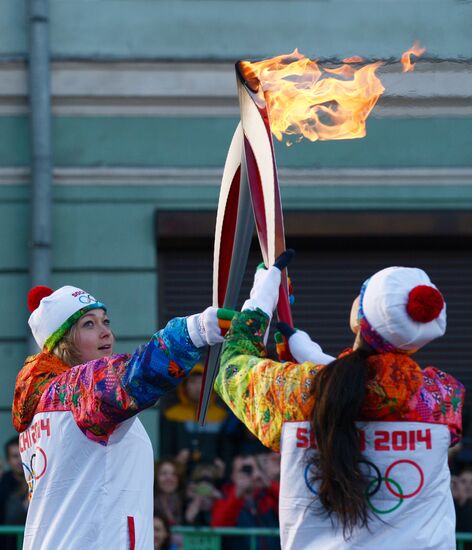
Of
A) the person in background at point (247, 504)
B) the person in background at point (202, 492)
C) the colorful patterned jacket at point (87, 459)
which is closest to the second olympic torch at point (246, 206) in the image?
the colorful patterned jacket at point (87, 459)

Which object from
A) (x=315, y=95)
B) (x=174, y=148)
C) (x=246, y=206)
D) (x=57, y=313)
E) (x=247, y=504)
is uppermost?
(x=174, y=148)

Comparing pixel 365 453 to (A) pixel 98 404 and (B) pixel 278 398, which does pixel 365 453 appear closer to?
(B) pixel 278 398

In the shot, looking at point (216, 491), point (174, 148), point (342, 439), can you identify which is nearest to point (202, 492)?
point (216, 491)

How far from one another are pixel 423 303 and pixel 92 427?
1112 millimetres

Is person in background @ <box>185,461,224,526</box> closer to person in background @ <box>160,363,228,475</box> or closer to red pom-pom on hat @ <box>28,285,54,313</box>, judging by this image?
person in background @ <box>160,363,228,475</box>

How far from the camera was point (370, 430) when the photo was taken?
3.67 m

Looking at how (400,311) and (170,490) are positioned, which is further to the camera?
(170,490)

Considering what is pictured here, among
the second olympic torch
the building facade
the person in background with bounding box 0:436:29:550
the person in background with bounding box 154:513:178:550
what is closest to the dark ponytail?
the second olympic torch

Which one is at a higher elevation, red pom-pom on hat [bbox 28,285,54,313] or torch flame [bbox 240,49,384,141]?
torch flame [bbox 240,49,384,141]

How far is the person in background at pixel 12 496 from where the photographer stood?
680 centimetres

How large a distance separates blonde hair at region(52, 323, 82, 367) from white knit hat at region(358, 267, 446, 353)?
113cm

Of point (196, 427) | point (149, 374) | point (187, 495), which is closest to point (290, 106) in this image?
point (149, 374)

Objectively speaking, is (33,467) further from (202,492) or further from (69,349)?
(202,492)

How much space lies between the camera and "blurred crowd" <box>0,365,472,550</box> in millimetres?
6750
